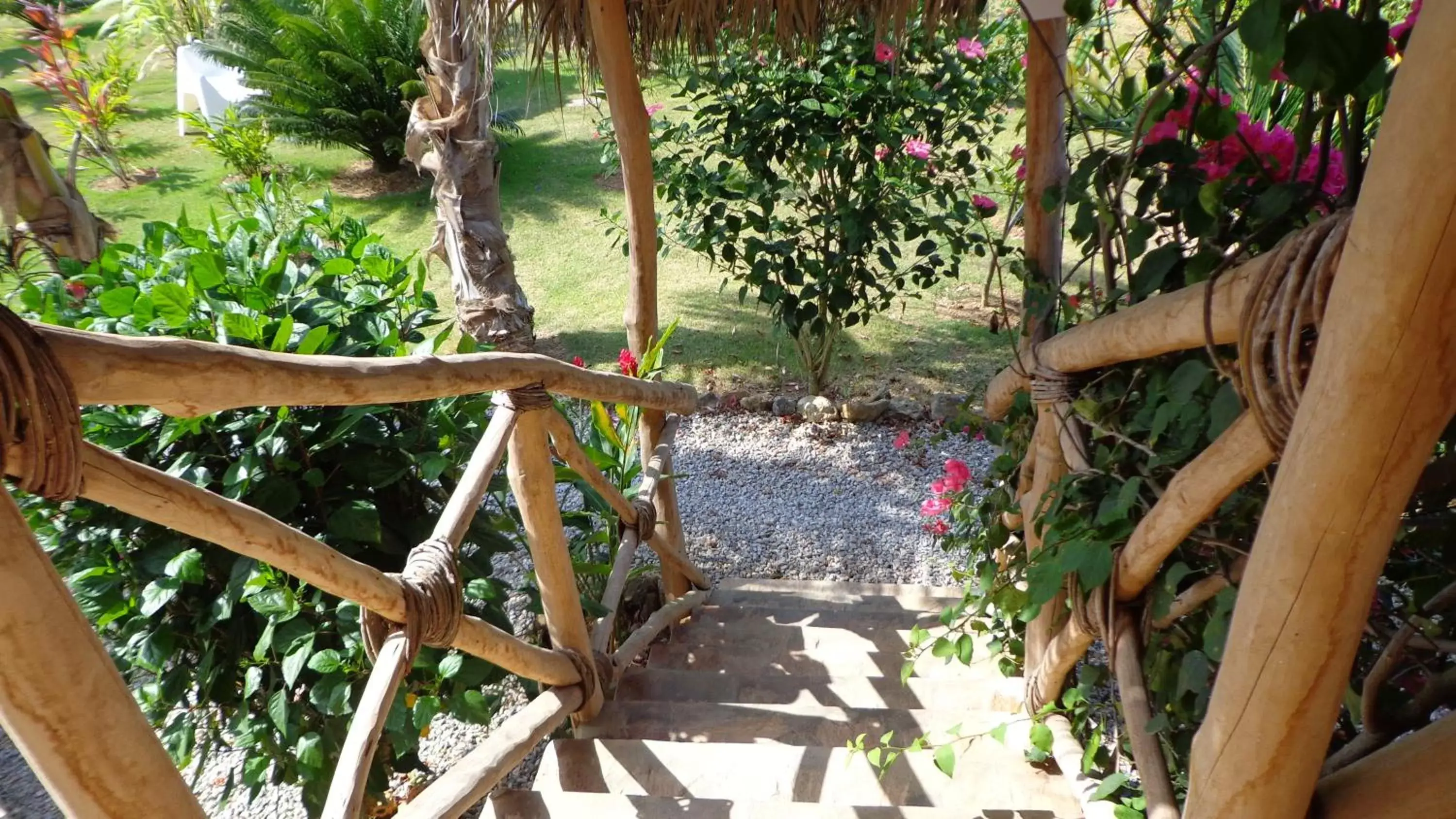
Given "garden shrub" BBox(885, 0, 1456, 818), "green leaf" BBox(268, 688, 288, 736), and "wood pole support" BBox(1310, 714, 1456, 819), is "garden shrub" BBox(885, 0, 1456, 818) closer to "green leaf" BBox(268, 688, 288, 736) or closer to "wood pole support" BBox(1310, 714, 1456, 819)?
"wood pole support" BBox(1310, 714, 1456, 819)

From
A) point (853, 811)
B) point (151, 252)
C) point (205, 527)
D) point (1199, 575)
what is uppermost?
point (151, 252)

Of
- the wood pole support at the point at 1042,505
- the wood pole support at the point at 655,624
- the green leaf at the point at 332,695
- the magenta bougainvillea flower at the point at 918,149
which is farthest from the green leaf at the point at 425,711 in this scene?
the magenta bougainvillea flower at the point at 918,149

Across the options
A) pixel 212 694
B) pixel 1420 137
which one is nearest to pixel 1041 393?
pixel 1420 137

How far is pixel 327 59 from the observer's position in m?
7.30

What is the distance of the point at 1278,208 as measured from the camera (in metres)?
1.05

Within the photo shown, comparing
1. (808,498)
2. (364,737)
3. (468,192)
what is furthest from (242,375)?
(468,192)

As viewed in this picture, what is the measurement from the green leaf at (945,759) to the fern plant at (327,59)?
6649mm

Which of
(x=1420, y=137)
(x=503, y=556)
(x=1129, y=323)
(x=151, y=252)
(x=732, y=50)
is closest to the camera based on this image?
(x=1420, y=137)

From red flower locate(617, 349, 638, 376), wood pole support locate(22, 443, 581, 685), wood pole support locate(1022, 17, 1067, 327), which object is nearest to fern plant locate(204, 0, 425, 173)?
red flower locate(617, 349, 638, 376)

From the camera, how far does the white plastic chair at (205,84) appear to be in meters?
8.77

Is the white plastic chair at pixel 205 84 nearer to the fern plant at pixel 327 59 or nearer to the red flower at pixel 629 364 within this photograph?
the fern plant at pixel 327 59

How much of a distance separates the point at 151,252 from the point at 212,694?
843 millimetres

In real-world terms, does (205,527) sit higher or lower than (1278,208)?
lower

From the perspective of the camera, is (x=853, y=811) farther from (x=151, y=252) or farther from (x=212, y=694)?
(x=151, y=252)
